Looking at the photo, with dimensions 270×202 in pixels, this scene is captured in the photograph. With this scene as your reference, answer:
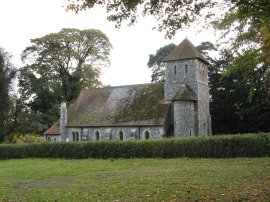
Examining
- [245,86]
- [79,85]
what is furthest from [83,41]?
[245,86]

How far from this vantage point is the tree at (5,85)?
51.6 m

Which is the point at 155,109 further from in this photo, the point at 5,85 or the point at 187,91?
the point at 5,85

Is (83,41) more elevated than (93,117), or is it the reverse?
(83,41)

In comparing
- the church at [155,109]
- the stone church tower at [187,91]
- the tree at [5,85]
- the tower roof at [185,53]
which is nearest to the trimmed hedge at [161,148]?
the church at [155,109]

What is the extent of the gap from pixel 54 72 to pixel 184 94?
22.0m

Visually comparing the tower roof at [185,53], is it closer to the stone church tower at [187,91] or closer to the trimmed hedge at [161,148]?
the stone church tower at [187,91]

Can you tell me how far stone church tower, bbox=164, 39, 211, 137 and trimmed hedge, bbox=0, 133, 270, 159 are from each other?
806cm

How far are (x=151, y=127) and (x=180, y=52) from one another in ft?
29.2

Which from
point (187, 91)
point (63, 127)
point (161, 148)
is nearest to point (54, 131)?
point (63, 127)

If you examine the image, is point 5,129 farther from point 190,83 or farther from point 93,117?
point 190,83

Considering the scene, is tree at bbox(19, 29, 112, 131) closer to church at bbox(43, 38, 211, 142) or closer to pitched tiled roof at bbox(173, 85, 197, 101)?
church at bbox(43, 38, 211, 142)

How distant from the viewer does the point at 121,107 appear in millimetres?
44062

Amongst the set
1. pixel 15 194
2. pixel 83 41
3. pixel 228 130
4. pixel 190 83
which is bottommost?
pixel 15 194

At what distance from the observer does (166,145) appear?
30.8m
